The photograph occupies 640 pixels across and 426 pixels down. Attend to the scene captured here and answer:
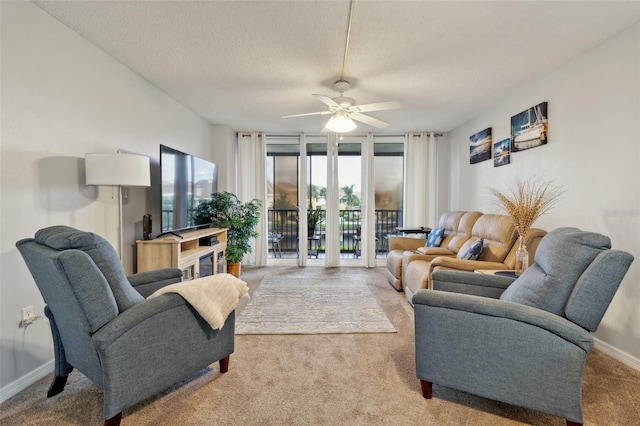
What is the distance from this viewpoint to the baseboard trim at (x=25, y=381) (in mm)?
1715

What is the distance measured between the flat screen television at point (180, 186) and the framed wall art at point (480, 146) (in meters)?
3.77

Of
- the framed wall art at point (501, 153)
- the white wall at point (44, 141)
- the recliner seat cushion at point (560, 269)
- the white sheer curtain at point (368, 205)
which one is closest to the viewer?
the recliner seat cushion at point (560, 269)

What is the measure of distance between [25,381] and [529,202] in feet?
12.8

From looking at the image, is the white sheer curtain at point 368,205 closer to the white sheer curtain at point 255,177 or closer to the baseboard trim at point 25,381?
the white sheer curtain at point 255,177

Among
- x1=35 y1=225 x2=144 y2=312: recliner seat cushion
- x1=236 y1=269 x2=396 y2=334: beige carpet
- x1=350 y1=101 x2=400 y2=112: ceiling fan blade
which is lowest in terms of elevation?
x1=236 y1=269 x2=396 y2=334: beige carpet

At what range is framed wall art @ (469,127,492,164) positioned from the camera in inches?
155

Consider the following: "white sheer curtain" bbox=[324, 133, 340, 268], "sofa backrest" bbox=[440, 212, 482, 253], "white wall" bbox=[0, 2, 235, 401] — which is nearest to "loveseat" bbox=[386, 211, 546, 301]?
"sofa backrest" bbox=[440, 212, 482, 253]

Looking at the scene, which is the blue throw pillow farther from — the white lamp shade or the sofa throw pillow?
the white lamp shade

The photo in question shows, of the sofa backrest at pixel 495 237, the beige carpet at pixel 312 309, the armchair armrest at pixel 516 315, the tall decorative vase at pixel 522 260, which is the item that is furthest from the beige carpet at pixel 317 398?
the sofa backrest at pixel 495 237

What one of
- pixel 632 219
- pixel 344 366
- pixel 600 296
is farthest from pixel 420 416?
pixel 632 219

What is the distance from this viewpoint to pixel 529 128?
313cm

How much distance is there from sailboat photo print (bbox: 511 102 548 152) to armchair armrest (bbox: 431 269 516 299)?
68.2 inches

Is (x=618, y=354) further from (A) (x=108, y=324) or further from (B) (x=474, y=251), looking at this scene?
(A) (x=108, y=324)

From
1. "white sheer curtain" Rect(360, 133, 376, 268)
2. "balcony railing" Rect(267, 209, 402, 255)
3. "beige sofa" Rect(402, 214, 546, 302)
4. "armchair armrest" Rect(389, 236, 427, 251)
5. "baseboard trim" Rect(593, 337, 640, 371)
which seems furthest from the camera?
"balcony railing" Rect(267, 209, 402, 255)
